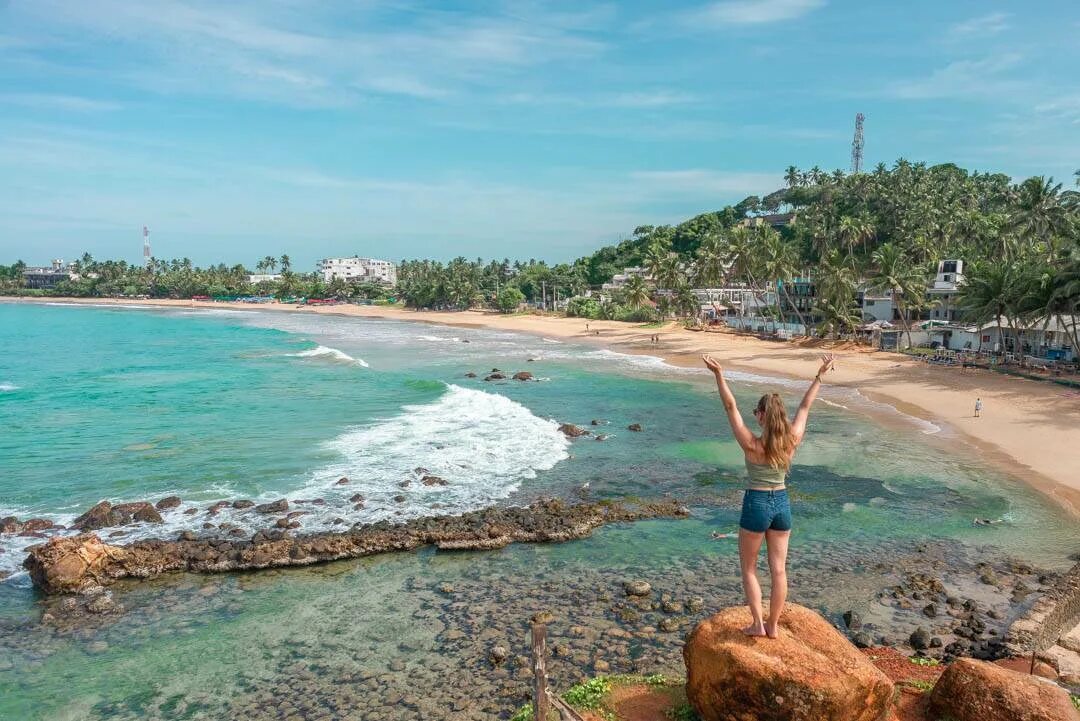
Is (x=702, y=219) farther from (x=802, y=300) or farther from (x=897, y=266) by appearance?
(x=897, y=266)

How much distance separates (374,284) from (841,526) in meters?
142

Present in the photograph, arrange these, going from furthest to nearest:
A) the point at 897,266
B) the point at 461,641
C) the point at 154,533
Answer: the point at 897,266 < the point at 154,533 < the point at 461,641

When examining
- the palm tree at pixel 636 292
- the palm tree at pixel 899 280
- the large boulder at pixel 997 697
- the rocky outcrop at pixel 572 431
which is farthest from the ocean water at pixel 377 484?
the palm tree at pixel 636 292

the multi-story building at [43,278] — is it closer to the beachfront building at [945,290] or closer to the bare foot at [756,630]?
the beachfront building at [945,290]

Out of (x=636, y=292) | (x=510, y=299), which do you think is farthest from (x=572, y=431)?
(x=510, y=299)

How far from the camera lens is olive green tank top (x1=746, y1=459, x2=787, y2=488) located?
20.1 feet

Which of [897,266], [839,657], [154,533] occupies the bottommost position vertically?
[154,533]

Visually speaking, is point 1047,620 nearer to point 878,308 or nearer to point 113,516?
point 113,516

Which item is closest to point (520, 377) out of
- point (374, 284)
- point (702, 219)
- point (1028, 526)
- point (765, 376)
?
point (765, 376)

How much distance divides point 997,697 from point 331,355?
55461 mm

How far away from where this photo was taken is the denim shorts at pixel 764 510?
6184 millimetres

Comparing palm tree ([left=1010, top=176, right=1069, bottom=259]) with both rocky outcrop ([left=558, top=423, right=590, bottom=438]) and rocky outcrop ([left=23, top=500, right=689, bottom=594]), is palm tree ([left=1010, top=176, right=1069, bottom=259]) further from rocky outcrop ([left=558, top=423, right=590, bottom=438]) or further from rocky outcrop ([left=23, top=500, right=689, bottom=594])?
rocky outcrop ([left=23, top=500, right=689, bottom=594])

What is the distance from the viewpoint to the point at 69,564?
1489 centimetres

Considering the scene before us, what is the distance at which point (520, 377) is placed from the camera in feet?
147
